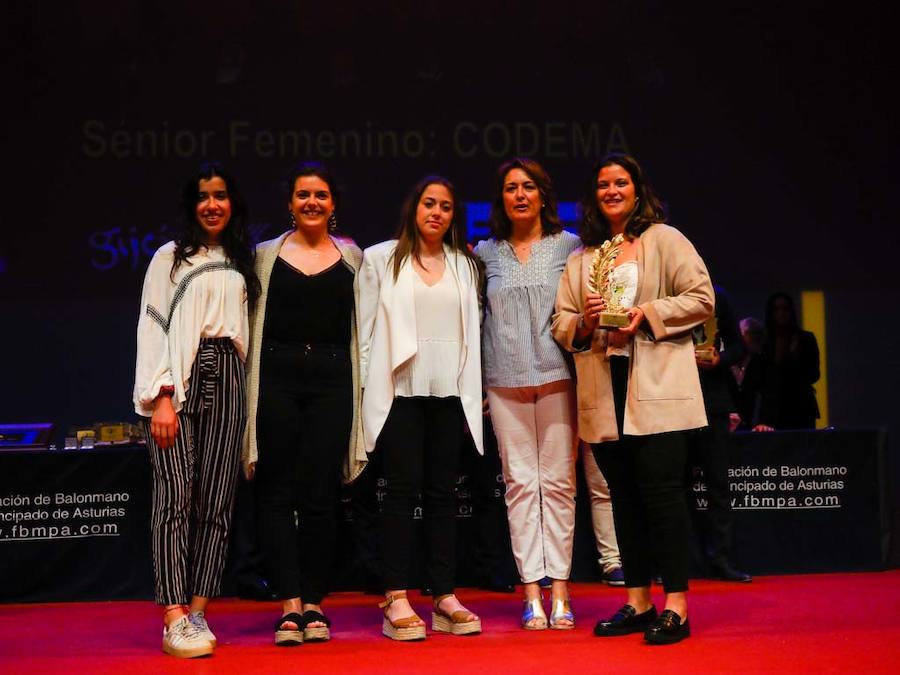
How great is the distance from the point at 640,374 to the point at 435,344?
2.28 feet

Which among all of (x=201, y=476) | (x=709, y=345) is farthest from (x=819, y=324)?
(x=201, y=476)

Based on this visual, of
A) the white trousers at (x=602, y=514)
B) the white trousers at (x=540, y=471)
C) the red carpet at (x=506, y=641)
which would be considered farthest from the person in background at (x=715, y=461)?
the white trousers at (x=540, y=471)

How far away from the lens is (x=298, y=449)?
3412 mm

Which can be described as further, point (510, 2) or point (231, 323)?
point (510, 2)

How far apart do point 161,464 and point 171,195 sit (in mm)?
3451

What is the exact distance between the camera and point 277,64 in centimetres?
641

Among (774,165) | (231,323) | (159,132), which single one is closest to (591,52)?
(774,165)

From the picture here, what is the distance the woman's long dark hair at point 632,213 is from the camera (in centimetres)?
347

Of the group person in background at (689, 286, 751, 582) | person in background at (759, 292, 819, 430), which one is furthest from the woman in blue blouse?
person in background at (759, 292, 819, 430)

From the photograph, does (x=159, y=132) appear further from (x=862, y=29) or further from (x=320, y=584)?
(x=862, y=29)

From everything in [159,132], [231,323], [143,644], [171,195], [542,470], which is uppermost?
[159,132]

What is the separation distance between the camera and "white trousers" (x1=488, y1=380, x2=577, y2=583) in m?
3.60

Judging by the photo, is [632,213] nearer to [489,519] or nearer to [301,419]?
[301,419]

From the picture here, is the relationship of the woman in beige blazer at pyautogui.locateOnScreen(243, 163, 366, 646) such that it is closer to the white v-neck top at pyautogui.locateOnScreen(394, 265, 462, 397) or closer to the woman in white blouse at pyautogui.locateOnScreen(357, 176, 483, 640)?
the woman in white blouse at pyautogui.locateOnScreen(357, 176, 483, 640)
